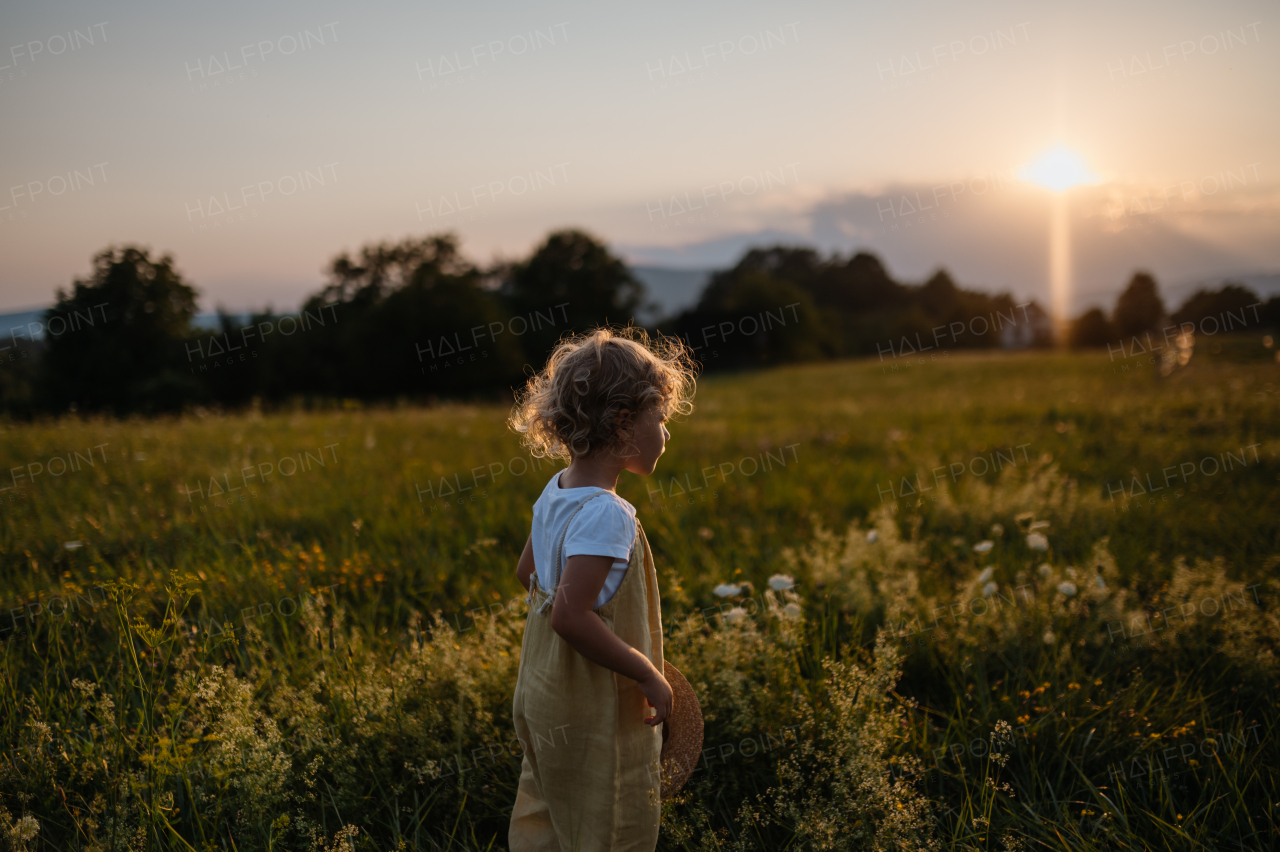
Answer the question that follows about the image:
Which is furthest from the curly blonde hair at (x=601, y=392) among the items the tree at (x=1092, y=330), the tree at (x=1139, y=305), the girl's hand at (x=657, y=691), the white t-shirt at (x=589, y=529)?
the tree at (x=1092, y=330)

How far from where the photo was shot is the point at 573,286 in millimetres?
46406

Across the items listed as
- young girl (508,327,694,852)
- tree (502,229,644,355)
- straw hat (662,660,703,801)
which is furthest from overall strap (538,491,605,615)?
tree (502,229,644,355)

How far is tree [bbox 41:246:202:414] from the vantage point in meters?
14.8

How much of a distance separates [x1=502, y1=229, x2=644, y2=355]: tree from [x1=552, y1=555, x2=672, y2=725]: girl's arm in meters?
44.0

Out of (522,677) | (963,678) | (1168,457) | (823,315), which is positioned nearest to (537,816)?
(522,677)

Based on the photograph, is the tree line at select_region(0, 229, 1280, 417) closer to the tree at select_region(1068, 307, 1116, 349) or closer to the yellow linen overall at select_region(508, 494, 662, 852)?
the tree at select_region(1068, 307, 1116, 349)

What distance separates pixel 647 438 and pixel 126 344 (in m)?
25.4

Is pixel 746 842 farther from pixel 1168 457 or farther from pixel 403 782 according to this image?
pixel 1168 457

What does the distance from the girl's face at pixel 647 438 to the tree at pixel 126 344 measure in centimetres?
1375

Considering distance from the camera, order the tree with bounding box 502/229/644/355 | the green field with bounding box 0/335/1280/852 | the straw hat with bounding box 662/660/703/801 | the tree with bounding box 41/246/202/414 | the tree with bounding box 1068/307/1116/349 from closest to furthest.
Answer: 1. the straw hat with bounding box 662/660/703/801
2. the green field with bounding box 0/335/1280/852
3. the tree with bounding box 41/246/202/414
4. the tree with bounding box 502/229/644/355
5. the tree with bounding box 1068/307/1116/349

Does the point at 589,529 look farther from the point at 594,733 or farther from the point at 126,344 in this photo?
the point at 126,344

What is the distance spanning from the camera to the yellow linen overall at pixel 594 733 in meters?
1.91

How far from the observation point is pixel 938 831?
2328mm

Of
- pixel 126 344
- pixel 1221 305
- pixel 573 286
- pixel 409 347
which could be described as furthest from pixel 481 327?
pixel 1221 305
